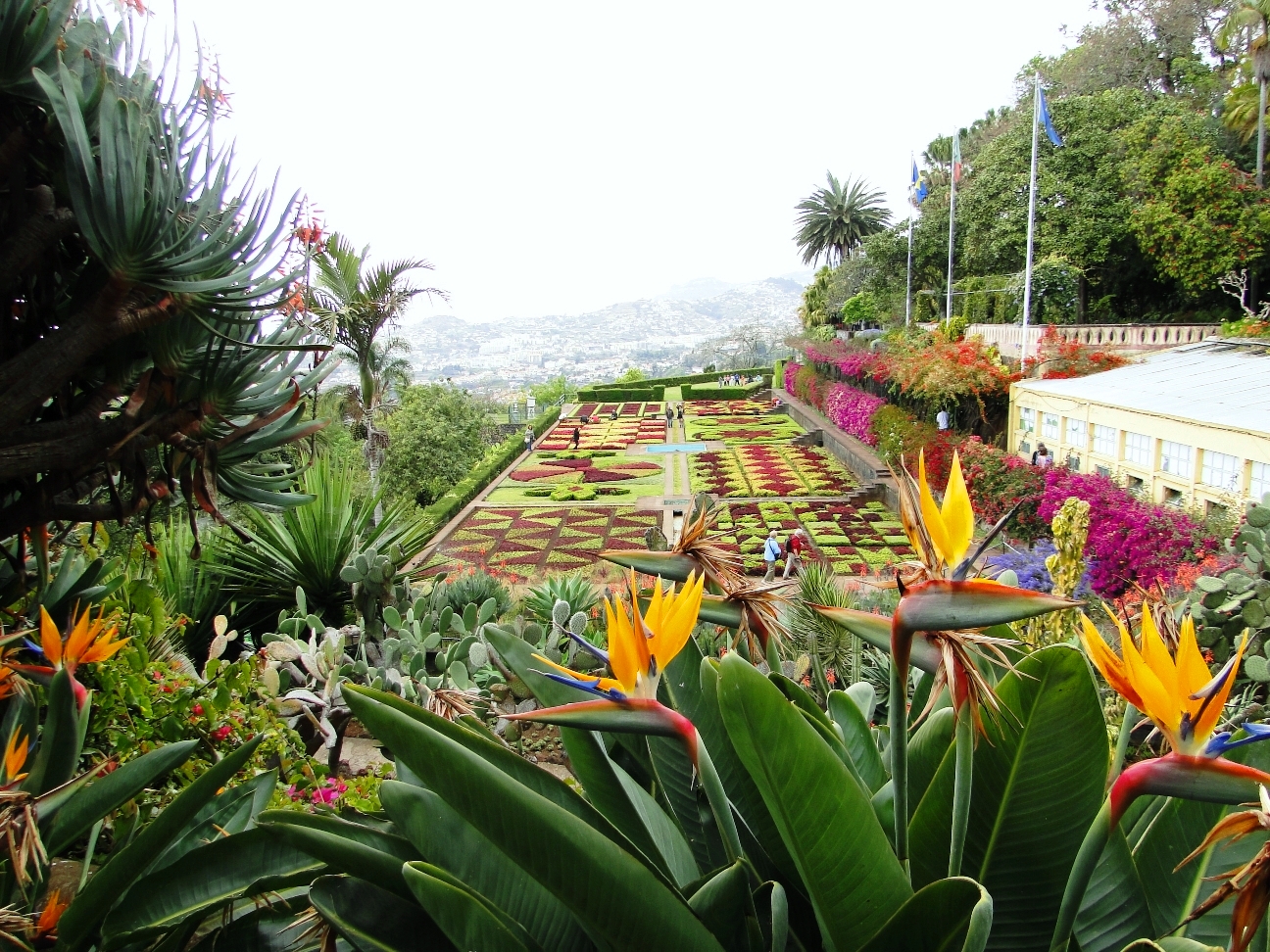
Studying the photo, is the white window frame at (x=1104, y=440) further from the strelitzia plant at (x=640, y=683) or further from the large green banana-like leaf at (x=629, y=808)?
the strelitzia plant at (x=640, y=683)

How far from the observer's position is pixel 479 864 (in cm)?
119

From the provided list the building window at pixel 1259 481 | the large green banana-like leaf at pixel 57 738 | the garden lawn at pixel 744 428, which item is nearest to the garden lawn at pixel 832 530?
the building window at pixel 1259 481

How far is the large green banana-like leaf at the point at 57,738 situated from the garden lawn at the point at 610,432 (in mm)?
23957

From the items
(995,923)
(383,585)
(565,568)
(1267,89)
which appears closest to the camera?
(995,923)

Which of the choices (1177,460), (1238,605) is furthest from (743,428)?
(1238,605)

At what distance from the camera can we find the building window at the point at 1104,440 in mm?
12078

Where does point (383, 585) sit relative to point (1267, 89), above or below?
below

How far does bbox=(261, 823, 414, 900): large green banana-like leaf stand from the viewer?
3.75ft

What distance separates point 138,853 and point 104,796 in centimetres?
49

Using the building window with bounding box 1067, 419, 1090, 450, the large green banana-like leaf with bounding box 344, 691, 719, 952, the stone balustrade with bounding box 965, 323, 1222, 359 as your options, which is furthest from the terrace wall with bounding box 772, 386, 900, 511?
the large green banana-like leaf with bounding box 344, 691, 719, 952

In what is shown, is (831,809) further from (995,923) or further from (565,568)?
(565,568)

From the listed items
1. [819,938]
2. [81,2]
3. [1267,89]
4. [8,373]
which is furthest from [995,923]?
[1267,89]

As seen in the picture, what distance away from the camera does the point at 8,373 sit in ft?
7.63

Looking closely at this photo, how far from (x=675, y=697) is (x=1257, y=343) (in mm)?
14800
